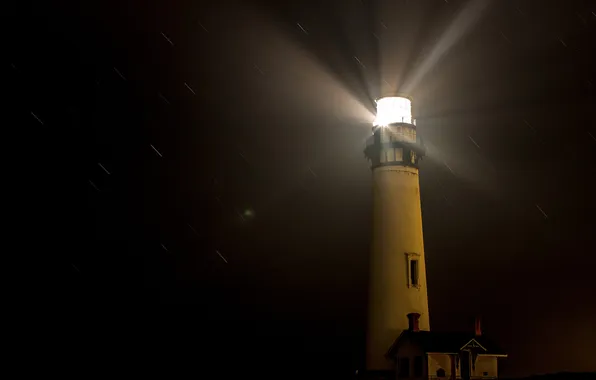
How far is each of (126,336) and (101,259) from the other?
15.4 feet

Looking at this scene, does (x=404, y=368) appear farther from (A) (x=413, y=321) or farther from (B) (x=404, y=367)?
(A) (x=413, y=321)

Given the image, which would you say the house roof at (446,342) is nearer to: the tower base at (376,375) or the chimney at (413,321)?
the chimney at (413,321)

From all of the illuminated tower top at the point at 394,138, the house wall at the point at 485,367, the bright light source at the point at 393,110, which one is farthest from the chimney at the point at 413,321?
the bright light source at the point at 393,110

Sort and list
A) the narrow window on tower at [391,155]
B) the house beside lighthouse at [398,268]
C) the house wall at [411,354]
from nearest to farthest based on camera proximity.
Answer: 1. the house wall at [411,354]
2. the house beside lighthouse at [398,268]
3. the narrow window on tower at [391,155]

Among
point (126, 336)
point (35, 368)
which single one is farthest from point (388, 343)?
point (35, 368)

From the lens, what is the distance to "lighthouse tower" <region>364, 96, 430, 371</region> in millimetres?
24250

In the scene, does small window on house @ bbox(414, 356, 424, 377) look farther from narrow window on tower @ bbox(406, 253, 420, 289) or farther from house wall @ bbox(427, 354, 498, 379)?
narrow window on tower @ bbox(406, 253, 420, 289)

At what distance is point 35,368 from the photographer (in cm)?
4328

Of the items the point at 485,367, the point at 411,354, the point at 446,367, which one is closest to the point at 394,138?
the point at 411,354

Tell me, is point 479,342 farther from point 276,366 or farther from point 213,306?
point 213,306

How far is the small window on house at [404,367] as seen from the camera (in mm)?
22812

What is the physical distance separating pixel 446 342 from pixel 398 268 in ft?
10.2

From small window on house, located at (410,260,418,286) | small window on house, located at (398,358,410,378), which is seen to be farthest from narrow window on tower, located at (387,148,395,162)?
small window on house, located at (398,358,410,378)

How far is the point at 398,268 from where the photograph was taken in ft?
80.5
